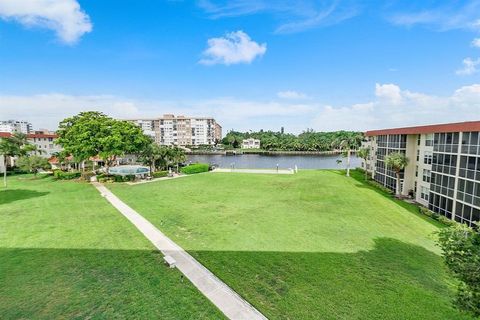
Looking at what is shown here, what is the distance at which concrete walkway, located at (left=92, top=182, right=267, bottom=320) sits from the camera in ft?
30.7

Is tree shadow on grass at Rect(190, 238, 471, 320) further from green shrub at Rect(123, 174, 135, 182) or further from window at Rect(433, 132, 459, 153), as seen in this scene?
green shrub at Rect(123, 174, 135, 182)

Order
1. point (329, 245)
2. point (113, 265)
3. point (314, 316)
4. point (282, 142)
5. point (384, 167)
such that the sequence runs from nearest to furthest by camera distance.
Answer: point (314, 316), point (113, 265), point (329, 245), point (384, 167), point (282, 142)

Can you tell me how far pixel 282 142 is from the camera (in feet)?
466

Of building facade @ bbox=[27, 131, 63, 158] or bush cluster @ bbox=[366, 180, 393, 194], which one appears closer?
bush cluster @ bbox=[366, 180, 393, 194]

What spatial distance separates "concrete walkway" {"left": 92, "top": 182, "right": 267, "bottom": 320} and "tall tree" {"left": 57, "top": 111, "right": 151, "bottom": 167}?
22844 millimetres

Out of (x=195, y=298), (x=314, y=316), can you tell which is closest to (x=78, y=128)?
(x=195, y=298)

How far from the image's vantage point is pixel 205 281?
11266mm

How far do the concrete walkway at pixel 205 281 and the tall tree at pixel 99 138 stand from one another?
2284 centimetres

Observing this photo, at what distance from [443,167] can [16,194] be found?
147 ft

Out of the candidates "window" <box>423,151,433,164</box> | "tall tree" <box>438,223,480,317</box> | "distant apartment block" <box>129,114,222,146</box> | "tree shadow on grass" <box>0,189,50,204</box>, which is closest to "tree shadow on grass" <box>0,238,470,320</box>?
"tall tree" <box>438,223,480,317</box>

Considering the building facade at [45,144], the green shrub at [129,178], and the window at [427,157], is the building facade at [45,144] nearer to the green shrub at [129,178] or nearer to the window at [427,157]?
the green shrub at [129,178]

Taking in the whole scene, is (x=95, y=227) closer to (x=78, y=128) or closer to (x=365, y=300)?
(x=365, y=300)

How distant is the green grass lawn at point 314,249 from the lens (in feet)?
33.1

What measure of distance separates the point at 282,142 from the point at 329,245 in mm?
128795
